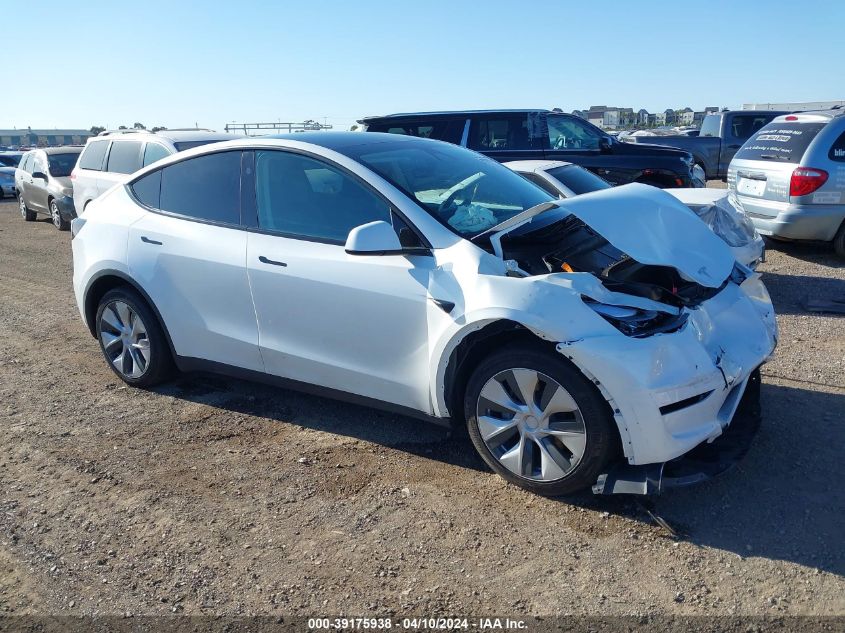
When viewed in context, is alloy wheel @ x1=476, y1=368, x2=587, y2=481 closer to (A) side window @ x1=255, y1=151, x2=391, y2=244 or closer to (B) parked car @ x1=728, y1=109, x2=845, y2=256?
(A) side window @ x1=255, y1=151, x2=391, y2=244

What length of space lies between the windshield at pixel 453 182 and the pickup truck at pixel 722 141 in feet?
44.1

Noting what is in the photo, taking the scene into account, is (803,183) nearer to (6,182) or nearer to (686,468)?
(686,468)

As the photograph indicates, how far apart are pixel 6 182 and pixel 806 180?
73.9ft

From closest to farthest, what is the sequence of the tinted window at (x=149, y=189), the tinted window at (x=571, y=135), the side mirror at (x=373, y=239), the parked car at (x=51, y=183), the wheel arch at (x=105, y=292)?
the side mirror at (x=373, y=239) → the wheel arch at (x=105, y=292) → the tinted window at (x=149, y=189) → the tinted window at (x=571, y=135) → the parked car at (x=51, y=183)

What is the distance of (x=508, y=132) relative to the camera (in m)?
10.4

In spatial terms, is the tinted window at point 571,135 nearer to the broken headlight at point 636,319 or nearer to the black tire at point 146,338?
the black tire at point 146,338

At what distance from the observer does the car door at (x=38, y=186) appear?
14.5 metres

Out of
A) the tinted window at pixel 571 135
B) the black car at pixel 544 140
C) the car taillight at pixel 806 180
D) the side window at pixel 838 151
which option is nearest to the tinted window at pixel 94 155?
the black car at pixel 544 140

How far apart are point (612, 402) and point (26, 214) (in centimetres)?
1622

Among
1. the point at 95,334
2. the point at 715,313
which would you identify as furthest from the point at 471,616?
the point at 95,334

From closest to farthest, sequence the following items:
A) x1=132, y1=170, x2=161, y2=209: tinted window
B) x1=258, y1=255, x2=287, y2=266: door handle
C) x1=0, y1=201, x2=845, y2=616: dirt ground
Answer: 1. x1=0, y1=201, x2=845, y2=616: dirt ground
2. x1=258, y1=255, x2=287, y2=266: door handle
3. x1=132, y1=170, x2=161, y2=209: tinted window

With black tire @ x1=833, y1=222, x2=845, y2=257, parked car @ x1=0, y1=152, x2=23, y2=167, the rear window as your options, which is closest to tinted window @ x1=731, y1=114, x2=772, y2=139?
the rear window

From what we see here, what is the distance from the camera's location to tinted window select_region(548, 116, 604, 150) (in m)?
10.5

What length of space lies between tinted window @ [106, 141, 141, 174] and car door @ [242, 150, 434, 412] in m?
6.37
